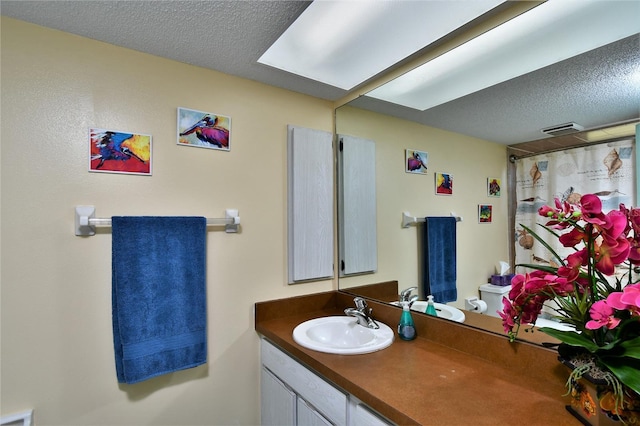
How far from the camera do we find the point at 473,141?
145 cm

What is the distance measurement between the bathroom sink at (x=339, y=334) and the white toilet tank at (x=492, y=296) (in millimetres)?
442

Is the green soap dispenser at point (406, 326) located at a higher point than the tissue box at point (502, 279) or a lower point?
lower

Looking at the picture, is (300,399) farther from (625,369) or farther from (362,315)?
(625,369)

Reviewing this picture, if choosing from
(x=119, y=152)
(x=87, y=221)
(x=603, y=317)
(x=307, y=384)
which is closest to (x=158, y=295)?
(x=87, y=221)

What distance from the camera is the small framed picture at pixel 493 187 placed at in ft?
4.42

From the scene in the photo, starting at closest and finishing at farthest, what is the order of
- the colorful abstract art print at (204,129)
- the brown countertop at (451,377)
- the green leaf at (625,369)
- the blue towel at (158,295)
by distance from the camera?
the green leaf at (625,369), the brown countertop at (451,377), the blue towel at (158,295), the colorful abstract art print at (204,129)

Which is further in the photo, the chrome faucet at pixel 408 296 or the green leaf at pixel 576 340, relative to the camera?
the chrome faucet at pixel 408 296

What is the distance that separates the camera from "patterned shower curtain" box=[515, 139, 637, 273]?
105cm

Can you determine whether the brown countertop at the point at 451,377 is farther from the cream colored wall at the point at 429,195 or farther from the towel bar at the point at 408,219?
the towel bar at the point at 408,219

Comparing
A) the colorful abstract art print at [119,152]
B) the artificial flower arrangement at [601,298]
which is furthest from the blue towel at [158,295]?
the artificial flower arrangement at [601,298]

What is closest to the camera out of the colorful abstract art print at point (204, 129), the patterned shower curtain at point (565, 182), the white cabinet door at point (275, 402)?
the patterned shower curtain at point (565, 182)

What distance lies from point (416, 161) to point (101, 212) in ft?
5.04

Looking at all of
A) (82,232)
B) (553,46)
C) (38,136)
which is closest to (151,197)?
(82,232)

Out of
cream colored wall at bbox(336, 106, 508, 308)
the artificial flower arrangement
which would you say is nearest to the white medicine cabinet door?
cream colored wall at bbox(336, 106, 508, 308)
